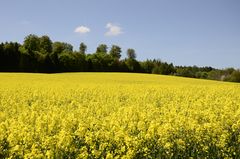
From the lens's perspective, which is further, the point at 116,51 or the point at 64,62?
the point at 116,51

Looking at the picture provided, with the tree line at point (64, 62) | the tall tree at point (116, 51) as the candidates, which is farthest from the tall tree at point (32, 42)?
the tall tree at point (116, 51)

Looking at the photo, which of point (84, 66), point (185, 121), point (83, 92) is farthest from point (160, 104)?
point (84, 66)

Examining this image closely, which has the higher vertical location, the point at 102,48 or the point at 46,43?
the point at 102,48

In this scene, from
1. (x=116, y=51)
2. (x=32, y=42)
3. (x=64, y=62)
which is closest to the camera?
(x=64, y=62)

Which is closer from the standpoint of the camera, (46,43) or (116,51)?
(46,43)

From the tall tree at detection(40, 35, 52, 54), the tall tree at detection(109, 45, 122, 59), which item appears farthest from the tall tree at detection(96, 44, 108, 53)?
the tall tree at detection(40, 35, 52, 54)

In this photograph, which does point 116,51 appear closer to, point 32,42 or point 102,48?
point 102,48

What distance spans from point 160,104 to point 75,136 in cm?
809

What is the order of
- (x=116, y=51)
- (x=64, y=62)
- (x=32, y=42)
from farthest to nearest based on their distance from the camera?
(x=116, y=51) → (x=32, y=42) → (x=64, y=62)

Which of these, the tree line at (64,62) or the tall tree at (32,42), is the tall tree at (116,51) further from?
the tall tree at (32,42)

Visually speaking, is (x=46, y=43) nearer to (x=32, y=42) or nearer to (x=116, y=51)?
(x=32, y=42)

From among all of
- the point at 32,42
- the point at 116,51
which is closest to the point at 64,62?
the point at 32,42

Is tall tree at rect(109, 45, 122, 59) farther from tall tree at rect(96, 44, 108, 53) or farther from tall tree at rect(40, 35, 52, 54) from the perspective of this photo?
tall tree at rect(40, 35, 52, 54)

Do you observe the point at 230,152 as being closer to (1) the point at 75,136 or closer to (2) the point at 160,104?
(1) the point at 75,136
